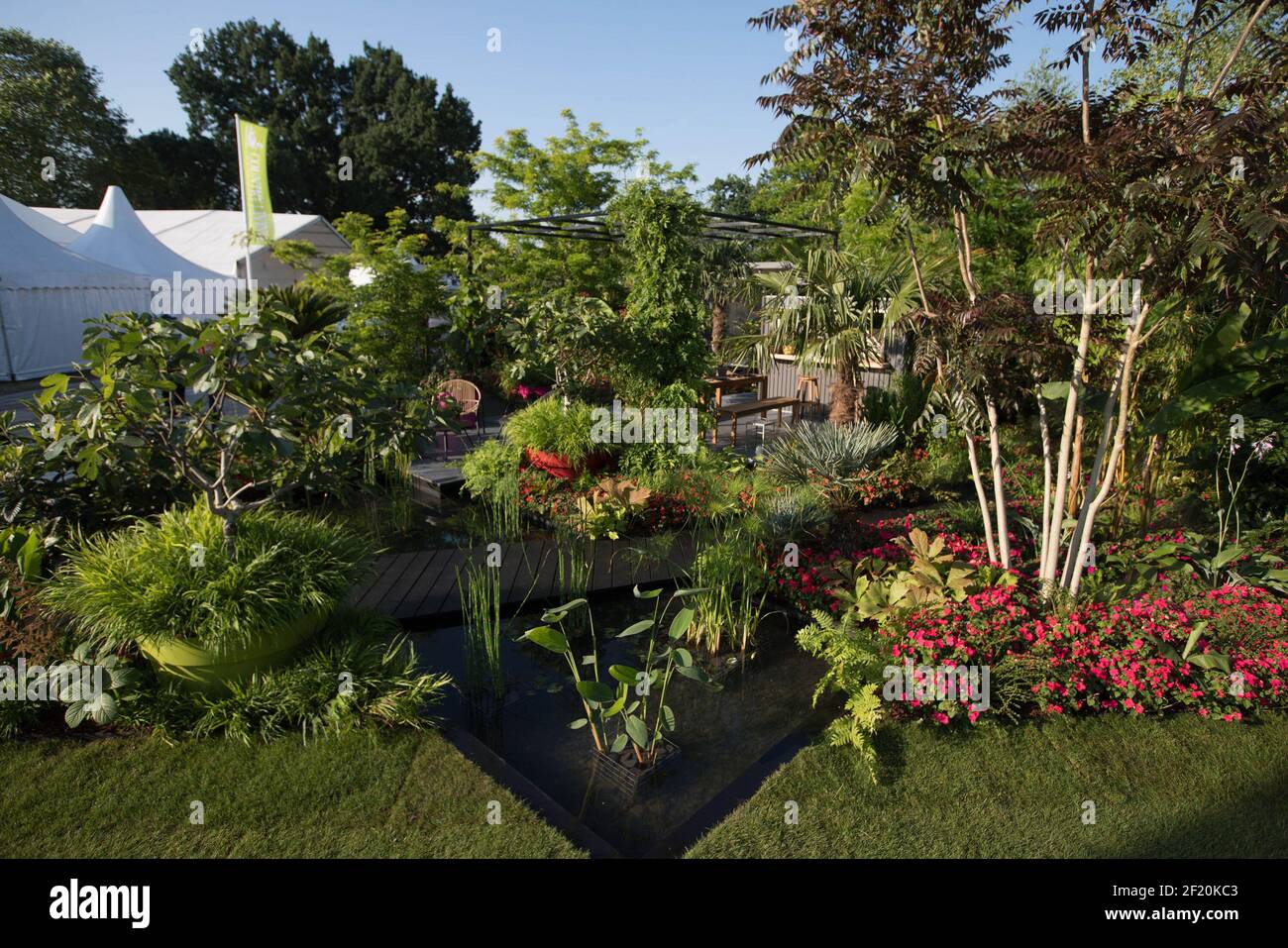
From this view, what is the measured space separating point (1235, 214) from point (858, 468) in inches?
159

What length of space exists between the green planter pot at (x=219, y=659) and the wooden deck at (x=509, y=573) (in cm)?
108

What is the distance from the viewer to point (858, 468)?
720 centimetres

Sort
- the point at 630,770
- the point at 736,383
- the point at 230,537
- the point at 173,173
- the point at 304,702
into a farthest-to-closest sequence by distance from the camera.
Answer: the point at 173,173 → the point at 736,383 → the point at 230,537 → the point at 304,702 → the point at 630,770

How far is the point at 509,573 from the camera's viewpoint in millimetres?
5504

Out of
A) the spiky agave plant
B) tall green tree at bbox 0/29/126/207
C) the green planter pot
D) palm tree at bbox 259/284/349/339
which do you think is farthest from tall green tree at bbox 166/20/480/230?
the green planter pot

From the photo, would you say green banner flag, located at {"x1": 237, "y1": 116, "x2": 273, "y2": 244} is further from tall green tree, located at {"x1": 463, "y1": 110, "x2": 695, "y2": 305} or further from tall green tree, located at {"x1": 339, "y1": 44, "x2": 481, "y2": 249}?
tall green tree, located at {"x1": 339, "y1": 44, "x2": 481, "y2": 249}

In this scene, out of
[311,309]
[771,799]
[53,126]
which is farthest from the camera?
[53,126]

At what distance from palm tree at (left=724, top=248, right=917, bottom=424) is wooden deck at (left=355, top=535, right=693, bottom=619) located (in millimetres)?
3140

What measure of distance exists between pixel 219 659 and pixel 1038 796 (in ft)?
12.5

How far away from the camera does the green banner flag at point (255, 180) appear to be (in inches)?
585

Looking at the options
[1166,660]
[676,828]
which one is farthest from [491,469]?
[1166,660]

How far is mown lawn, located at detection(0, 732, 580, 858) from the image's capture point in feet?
9.30

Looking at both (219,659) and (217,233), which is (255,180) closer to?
(217,233)
